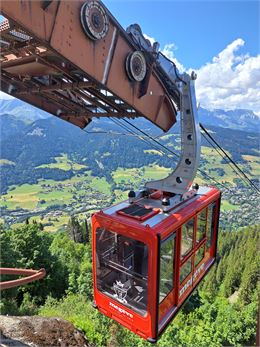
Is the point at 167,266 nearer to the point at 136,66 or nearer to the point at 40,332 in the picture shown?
the point at 136,66

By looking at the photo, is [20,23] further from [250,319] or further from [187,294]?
[250,319]

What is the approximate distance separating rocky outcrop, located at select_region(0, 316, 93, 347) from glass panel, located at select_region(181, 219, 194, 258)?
3716mm

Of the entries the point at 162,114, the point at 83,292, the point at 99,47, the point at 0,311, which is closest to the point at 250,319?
the point at 83,292

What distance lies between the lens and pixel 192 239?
170 inches

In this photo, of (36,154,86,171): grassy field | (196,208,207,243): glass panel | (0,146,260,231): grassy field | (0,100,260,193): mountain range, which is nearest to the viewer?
(196,208,207,243): glass panel

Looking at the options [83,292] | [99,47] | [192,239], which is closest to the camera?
[99,47]

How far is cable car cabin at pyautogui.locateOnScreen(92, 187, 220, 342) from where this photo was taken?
3504 mm

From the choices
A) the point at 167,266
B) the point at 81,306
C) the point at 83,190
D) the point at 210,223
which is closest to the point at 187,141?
the point at 210,223

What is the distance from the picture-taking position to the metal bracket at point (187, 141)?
4488 mm

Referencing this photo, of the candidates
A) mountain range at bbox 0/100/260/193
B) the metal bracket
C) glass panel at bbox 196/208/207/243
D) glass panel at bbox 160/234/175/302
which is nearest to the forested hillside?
glass panel at bbox 160/234/175/302

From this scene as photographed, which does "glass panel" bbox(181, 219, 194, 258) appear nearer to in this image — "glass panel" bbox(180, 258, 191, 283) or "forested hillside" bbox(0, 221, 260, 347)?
"glass panel" bbox(180, 258, 191, 283)

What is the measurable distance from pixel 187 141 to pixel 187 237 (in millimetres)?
1578

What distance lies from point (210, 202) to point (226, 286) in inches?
1587

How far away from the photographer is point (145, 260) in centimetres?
353
